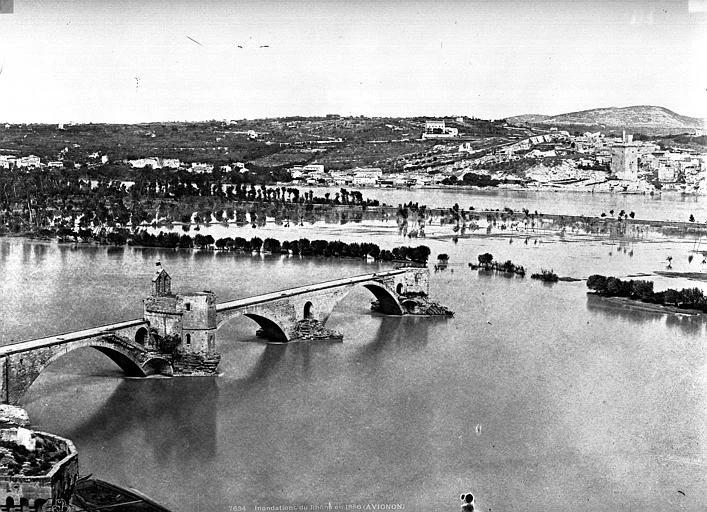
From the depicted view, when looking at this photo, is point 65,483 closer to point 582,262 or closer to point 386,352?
point 386,352

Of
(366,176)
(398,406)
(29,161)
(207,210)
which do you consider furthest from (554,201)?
(398,406)

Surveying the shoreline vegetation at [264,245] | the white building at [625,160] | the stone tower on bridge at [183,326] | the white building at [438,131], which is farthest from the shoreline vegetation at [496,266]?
the white building at [438,131]

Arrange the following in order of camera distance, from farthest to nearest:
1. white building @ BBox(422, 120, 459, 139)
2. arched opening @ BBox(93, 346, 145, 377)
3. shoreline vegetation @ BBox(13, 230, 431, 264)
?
white building @ BBox(422, 120, 459, 139) → shoreline vegetation @ BBox(13, 230, 431, 264) → arched opening @ BBox(93, 346, 145, 377)

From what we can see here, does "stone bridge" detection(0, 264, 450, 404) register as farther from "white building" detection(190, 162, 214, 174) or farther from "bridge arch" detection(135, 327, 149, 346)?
"white building" detection(190, 162, 214, 174)

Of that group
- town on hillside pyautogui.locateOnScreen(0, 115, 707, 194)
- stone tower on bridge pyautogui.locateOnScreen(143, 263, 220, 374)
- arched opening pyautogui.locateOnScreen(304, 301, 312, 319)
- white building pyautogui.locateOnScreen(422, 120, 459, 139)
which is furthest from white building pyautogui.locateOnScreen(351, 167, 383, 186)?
stone tower on bridge pyautogui.locateOnScreen(143, 263, 220, 374)

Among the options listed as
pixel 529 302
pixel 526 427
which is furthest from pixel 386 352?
pixel 529 302

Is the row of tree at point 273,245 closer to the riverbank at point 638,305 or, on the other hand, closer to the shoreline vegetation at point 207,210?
the shoreline vegetation at point 207,210
